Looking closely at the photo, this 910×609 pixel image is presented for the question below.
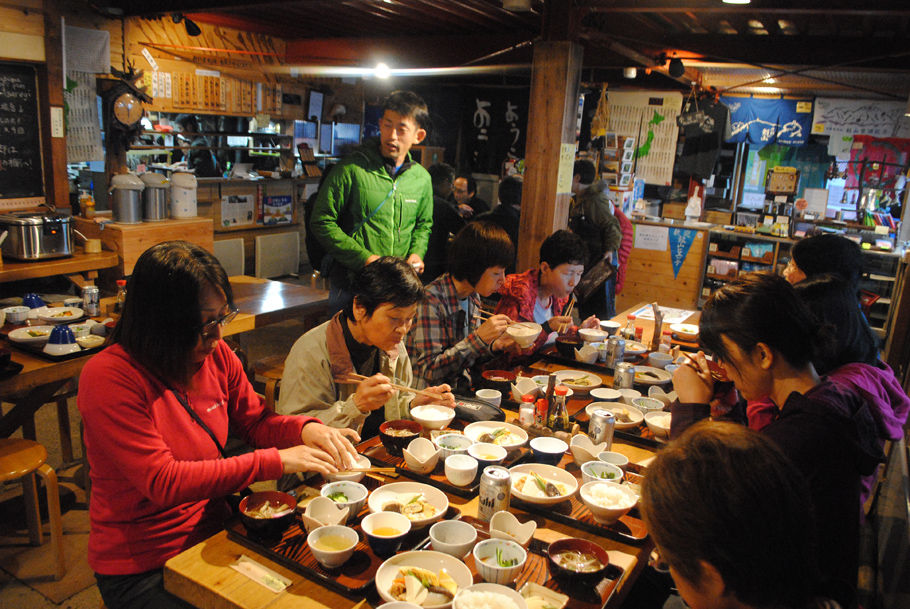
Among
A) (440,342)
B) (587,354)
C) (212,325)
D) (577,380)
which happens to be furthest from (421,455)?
(587,354)

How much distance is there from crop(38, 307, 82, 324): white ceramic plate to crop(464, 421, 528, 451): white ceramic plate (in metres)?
2.89

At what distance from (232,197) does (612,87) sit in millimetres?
5721

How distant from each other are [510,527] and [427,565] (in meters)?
0.29

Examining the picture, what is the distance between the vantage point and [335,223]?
13.6 ft

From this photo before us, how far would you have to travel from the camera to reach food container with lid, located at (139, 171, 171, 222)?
5.49 metres

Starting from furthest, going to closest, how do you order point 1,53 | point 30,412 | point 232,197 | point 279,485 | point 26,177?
point 232,197
point 26,177
point 1,53
point 30,412
point 279,485

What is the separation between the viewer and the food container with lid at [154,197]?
5492 mm

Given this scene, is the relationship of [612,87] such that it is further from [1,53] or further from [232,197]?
[1,53]

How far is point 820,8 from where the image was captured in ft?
14.5

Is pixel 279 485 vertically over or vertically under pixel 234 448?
over

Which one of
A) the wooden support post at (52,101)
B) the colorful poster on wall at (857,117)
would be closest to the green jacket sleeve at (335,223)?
the wooden support post at (52,101)

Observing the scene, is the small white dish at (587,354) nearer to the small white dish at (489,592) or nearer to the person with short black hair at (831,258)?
the person with short black hair at (831,258)

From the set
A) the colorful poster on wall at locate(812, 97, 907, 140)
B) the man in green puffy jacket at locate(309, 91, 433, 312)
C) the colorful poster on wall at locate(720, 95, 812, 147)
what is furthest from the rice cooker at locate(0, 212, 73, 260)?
the colorful poster on wall at locate(812, 97, 907, 140)

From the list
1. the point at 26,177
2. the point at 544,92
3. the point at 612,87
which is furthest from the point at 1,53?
the point at 612,87
